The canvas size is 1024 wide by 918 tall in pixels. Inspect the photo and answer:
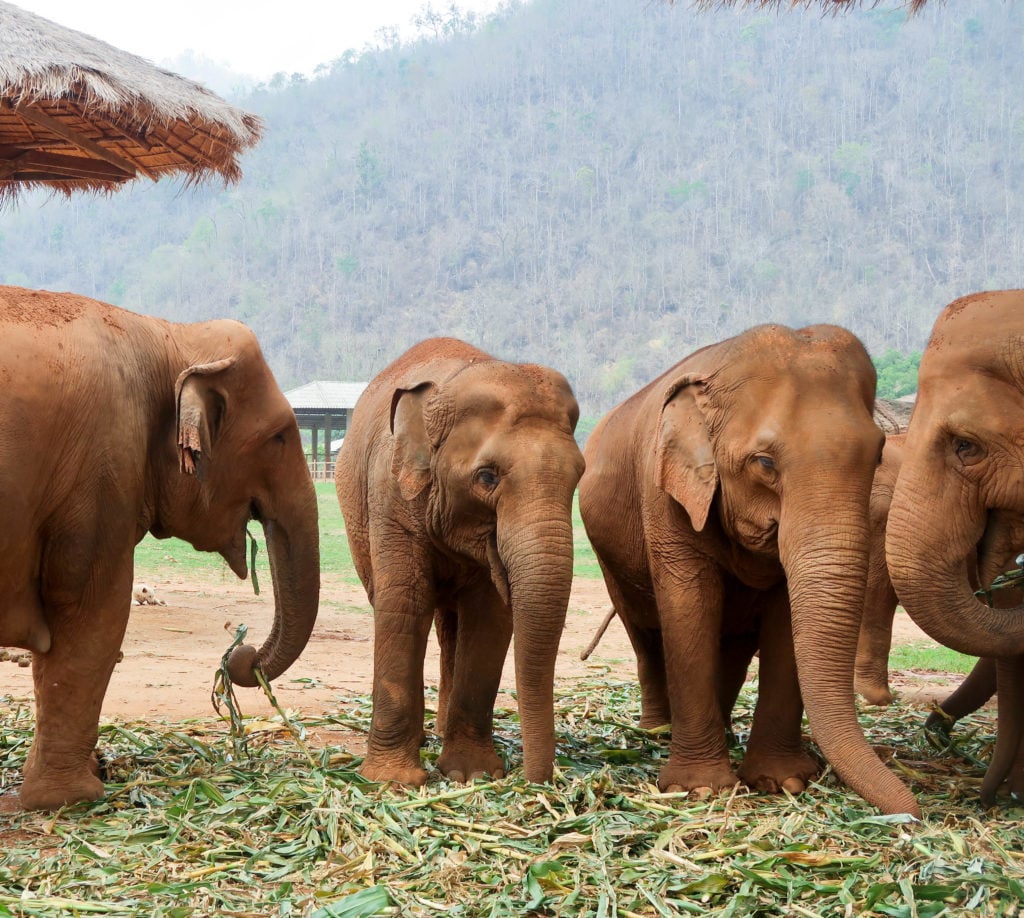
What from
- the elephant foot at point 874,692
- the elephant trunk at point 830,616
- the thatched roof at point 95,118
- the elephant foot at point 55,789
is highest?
the thatched roof at point 95,118

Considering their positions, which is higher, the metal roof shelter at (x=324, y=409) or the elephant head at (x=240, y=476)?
the elephant head at (x=240, y=476)

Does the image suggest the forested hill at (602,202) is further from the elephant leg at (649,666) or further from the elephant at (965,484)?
the elephant at (965,484)

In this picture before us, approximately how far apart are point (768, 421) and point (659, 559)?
78cm

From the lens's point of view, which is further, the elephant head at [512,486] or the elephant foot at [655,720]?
the elephant foot at [655,720]

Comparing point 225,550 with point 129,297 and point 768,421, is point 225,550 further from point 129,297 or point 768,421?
point 129,297

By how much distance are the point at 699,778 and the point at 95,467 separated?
2.53 meters

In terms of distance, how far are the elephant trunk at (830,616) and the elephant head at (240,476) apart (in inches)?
79.7

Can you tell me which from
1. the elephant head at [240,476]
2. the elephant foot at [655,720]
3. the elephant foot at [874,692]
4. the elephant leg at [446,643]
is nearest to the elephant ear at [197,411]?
the elephant head at [240,476]

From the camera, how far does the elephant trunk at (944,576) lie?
445 centimetres

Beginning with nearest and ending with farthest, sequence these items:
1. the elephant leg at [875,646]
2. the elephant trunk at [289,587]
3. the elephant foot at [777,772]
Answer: the elephant foot at [777,772], the elephant trunk at [289,587], the elephant leg at [875,646]

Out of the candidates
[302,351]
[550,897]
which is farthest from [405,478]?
[302,351]

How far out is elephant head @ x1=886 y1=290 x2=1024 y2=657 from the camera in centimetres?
448

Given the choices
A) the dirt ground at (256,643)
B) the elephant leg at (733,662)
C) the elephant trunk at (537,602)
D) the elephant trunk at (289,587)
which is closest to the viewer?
the elephant trunk at (537,602)

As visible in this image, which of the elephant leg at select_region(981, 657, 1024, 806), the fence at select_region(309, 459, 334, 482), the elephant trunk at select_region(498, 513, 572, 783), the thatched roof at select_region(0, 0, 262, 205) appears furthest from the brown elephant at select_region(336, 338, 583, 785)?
the fence at select_region(309, 459, 334, 482)
